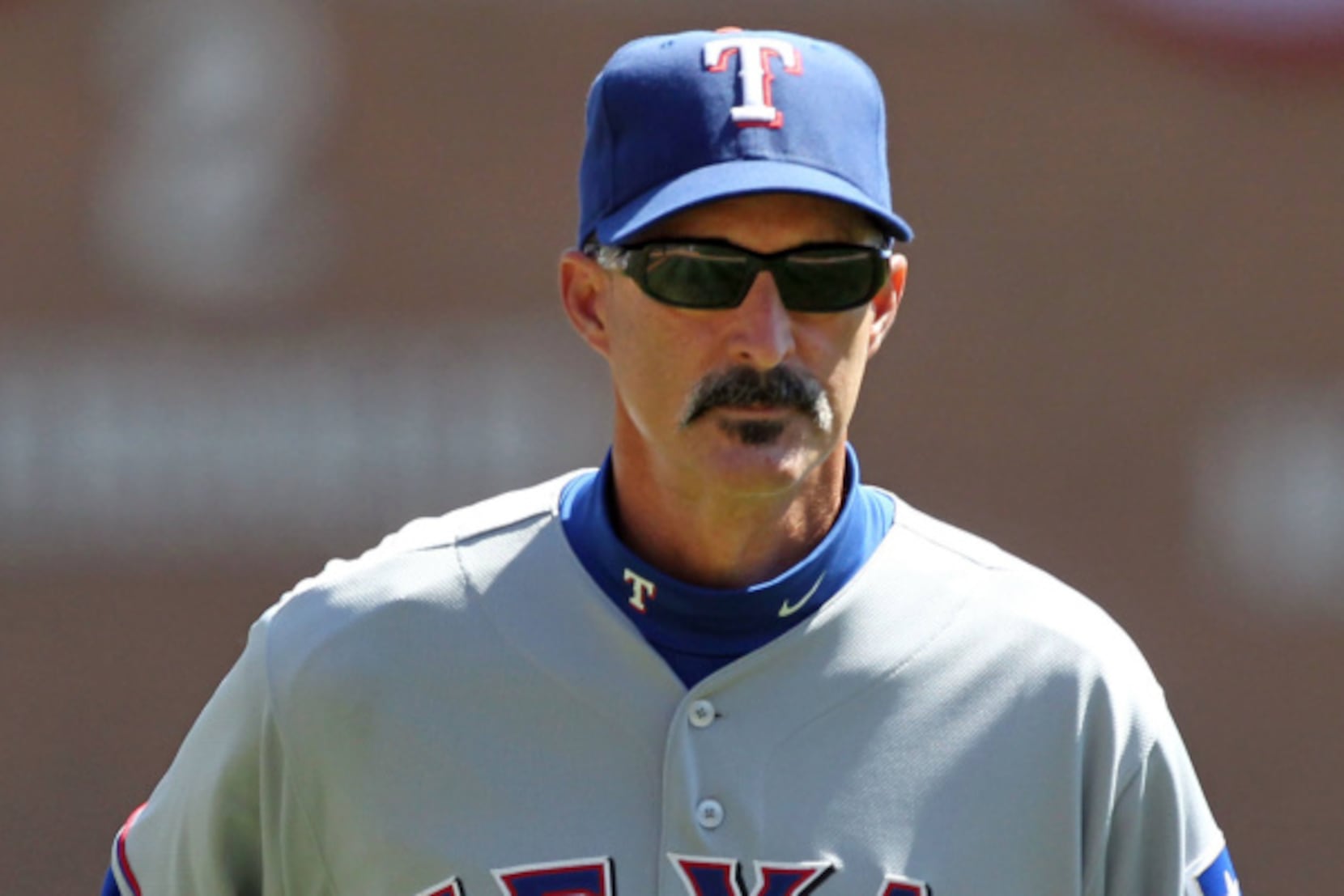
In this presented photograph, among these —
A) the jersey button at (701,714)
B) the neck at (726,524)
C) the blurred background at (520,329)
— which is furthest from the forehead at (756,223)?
the blurred background at (520,329)

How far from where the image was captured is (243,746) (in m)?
2.17

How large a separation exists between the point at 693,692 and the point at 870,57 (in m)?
4.00

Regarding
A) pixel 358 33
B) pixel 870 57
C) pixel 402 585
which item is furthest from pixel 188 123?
pixel 402 585

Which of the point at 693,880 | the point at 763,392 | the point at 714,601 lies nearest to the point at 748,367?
the point at 763,392

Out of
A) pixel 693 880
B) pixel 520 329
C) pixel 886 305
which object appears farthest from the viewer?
pixel 520 329

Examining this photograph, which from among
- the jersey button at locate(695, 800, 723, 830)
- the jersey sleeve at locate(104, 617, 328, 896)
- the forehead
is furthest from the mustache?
the jersey sleeve at locate(104, 617, 328, 896)

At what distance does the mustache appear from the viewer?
2.10 metres

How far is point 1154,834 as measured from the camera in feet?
6.97

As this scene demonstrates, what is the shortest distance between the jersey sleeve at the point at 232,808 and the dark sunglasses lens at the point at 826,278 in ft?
2.17

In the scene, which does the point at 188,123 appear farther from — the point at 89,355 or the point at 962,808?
the point at 962,808

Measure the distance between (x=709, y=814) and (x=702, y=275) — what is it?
533 millimetres

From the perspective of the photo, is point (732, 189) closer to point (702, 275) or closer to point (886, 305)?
point (702, 275)

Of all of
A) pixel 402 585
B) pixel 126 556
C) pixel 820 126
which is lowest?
pixel 126 556

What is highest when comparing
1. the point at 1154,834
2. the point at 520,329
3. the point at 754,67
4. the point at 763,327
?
the point at 754,67
